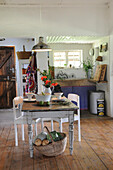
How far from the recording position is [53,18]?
20.0ft

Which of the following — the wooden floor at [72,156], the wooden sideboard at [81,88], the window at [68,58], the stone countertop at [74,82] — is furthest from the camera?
the window at [68,58]

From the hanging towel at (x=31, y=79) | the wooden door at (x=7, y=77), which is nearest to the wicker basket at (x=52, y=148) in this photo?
the hanging towel at (x=31, y=79)

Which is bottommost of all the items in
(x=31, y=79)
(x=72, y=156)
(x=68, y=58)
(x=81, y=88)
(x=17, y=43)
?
(x=72, y=156)

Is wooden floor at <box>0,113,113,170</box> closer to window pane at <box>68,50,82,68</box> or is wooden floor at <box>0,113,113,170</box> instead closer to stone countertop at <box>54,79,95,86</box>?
stone countertop at <box>54,79,95,86</box>

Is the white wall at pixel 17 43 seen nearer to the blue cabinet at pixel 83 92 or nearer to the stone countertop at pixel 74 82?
the stone countertop at pixel 74 82

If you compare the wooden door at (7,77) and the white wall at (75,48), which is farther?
the white wall at (75,48)

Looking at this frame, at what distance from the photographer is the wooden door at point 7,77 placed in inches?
323

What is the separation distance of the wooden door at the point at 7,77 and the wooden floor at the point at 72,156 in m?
3.27

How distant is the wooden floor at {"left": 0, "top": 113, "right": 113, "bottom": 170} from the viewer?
3.29 meters

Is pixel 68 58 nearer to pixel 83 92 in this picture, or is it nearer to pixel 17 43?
pixel 83 92

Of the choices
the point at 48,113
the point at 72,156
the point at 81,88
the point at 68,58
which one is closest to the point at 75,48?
the point at 68,58

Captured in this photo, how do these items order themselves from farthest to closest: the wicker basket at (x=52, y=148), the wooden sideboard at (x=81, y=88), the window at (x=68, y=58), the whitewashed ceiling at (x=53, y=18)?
the window at (x=68, y=58), the wooden sideboard at (x=81, y=88), the whitewashed ceiling at (x=53, y=18), the wicker basket at (x=52, y=148)

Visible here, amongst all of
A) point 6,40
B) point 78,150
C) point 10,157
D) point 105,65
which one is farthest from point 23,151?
point 6,40

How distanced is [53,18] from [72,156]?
382 centimetres
